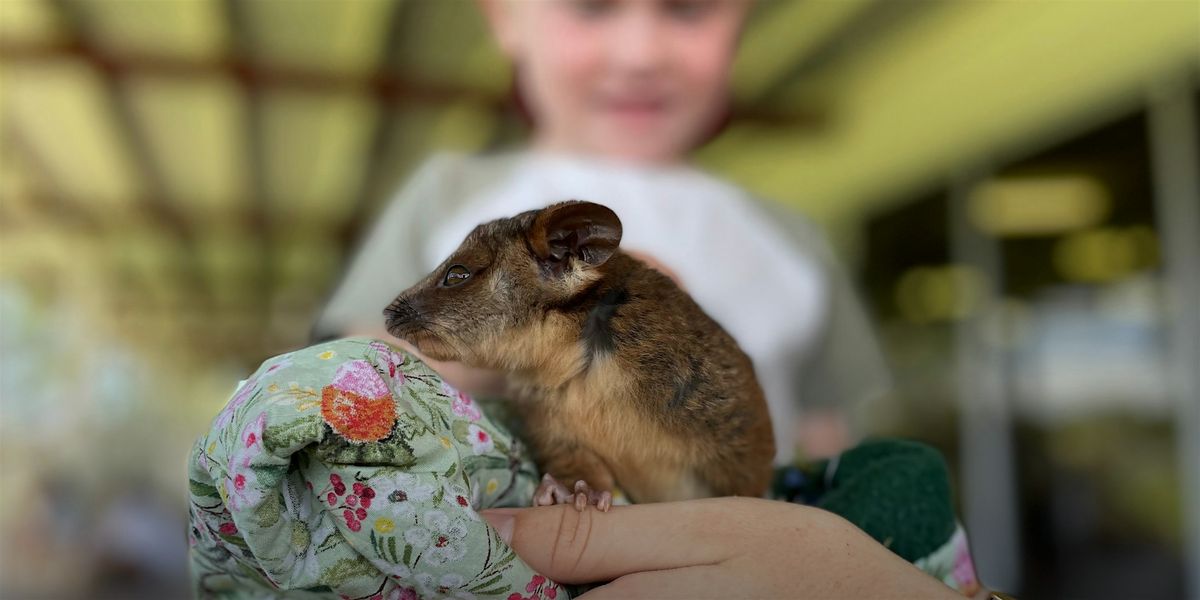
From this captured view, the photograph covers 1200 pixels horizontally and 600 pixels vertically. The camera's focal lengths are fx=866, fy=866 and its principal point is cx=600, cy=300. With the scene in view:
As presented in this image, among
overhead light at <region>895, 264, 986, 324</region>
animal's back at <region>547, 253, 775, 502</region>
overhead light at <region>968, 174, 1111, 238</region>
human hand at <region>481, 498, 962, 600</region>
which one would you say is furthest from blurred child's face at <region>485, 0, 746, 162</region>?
overhead light at <region>895, 264, 986, 324</region>

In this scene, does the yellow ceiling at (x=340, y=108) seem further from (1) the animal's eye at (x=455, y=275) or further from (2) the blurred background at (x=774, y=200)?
(1) the animal's eye at (x=455, y=275)

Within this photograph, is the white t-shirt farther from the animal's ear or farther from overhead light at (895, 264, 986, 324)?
overhead light at (895, 264, 986, 324)

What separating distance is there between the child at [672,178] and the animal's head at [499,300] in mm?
433

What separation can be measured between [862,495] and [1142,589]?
4128 mm

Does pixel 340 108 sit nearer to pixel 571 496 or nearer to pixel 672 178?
pixel 672 178

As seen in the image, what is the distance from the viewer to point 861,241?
396cm

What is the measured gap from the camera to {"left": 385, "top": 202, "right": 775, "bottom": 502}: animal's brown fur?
81 centimetres

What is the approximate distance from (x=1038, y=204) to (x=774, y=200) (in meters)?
3.31

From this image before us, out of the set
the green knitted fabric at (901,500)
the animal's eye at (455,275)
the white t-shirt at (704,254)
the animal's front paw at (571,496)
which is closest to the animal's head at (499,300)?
the animal's eye at (455,275)

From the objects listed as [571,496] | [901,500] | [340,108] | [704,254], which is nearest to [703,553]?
A: [571,496]

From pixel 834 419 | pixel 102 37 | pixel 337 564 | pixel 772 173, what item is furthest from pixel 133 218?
pixel 337 564

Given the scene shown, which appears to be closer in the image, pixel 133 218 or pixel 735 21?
pixel 735 21

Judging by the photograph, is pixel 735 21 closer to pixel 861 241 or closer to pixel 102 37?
pixel 102 37

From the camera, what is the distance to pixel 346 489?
2.15 feet
